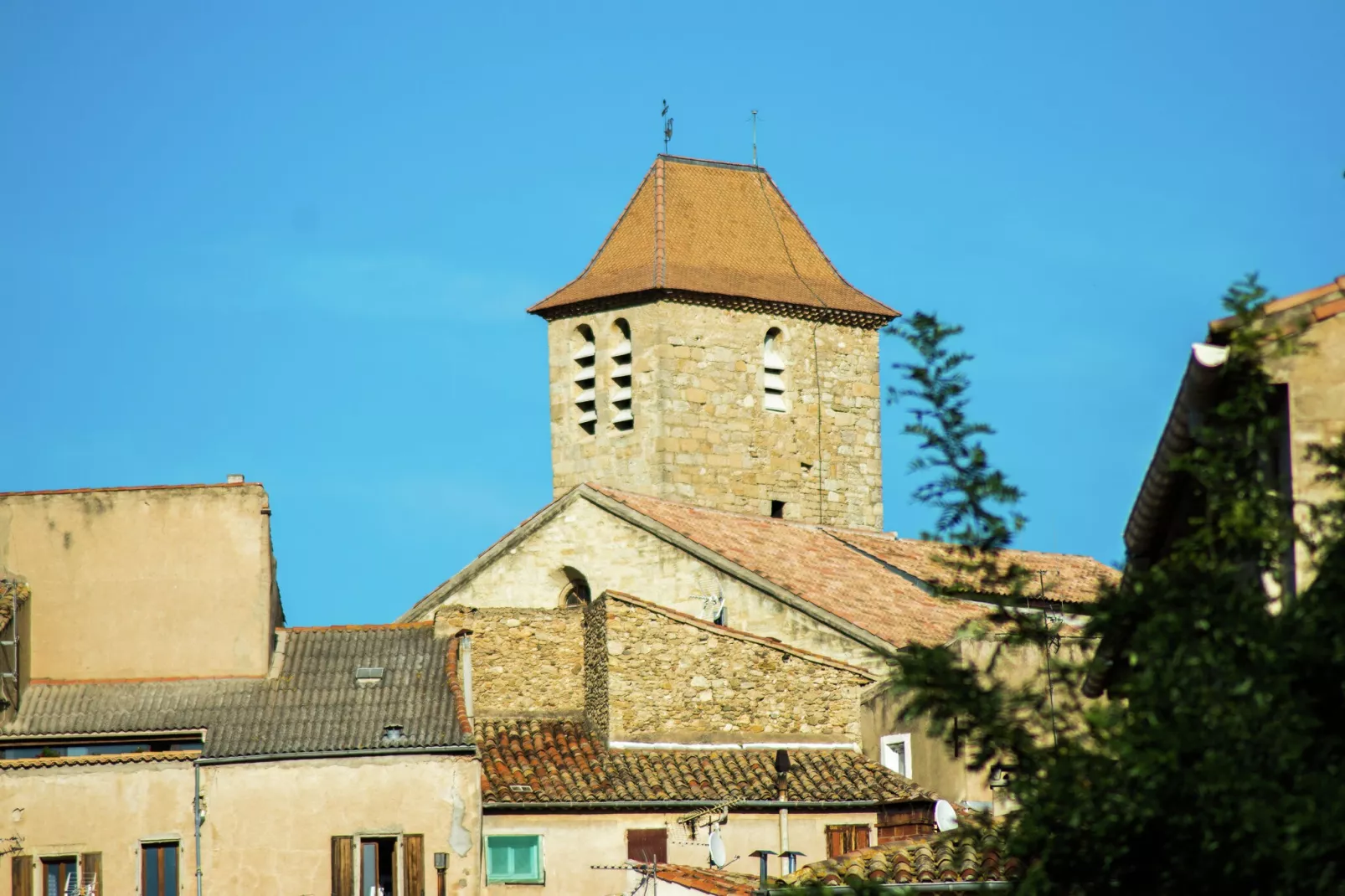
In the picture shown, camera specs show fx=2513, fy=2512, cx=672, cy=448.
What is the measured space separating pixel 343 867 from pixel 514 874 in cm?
223

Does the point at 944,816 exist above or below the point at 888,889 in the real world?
below

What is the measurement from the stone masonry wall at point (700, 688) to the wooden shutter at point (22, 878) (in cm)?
823

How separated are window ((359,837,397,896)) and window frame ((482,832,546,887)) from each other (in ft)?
3.78

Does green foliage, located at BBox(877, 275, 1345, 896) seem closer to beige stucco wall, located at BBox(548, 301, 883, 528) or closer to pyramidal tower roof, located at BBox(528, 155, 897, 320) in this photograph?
beige stucco wall, located at BBox(548, 301, 883, 528)

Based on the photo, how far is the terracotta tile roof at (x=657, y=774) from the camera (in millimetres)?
32125

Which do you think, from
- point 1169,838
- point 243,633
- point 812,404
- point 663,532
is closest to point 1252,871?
point 1169,838

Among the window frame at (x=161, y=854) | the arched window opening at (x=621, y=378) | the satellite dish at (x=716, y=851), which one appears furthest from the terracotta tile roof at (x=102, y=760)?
the arched window opening at (x=621, y=378)

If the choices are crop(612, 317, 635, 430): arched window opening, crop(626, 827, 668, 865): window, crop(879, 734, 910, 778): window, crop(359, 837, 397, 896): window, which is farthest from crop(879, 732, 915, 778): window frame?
crop(612, 317, 635, 430): arched window opening

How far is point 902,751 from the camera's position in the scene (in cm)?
3450

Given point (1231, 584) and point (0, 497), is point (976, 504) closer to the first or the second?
point (1231, 584)

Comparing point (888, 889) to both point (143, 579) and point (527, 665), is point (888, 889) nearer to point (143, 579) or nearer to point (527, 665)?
point (143, 579)

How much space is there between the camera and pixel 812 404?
157ft

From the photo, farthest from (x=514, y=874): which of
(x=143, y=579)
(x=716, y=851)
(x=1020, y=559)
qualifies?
(x=1020, y=559)

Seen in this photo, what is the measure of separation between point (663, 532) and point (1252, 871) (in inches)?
1194
